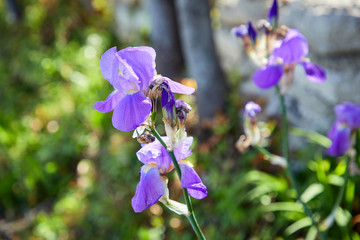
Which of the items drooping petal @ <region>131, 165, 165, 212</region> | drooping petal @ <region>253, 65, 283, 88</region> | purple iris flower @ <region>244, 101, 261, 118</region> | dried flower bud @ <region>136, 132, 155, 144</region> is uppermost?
dried flower bud @ <region>136, 132, 155, 144</region>

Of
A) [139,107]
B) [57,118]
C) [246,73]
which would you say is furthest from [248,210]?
[57,118]

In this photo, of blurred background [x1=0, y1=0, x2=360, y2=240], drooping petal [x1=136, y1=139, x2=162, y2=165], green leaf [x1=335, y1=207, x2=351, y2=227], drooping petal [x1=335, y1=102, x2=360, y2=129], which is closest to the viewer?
drooping petal [x1=136, y1=139, x2=162, y2=165]

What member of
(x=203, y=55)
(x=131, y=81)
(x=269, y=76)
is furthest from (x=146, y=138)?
(x=203, y=55)

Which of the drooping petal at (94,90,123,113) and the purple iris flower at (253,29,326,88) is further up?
the drooping petal at (94,90,123,113)

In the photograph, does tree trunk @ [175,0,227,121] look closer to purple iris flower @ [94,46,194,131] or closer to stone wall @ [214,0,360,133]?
stone wall @ [214,0,360,133]

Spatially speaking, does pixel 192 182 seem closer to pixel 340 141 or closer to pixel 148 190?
pixel 148 190

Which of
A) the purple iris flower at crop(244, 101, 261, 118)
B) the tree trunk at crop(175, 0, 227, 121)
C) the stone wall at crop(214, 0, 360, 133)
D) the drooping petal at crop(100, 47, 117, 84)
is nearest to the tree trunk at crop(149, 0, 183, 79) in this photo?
the tree trunk at crop(175, 0, 227, 121)
